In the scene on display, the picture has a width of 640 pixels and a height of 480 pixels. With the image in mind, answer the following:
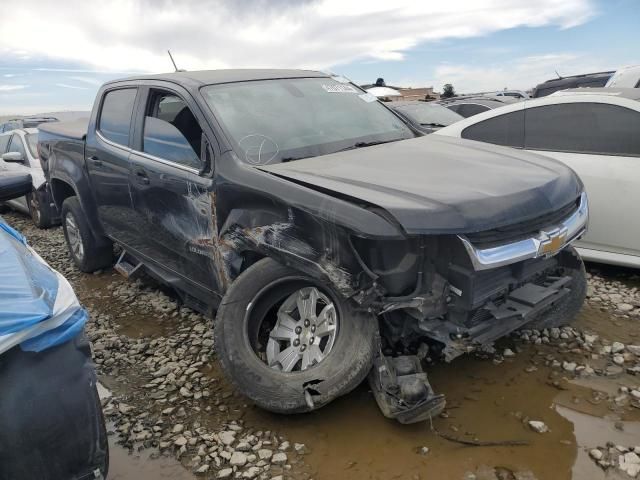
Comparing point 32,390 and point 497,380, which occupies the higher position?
point 32,390

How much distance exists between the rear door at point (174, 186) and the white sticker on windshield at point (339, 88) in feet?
3.62

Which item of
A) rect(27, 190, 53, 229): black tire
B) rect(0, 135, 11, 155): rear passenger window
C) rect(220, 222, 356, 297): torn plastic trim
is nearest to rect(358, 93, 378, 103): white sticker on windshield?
rect(220, 222, 356, 297): torn plastic trim

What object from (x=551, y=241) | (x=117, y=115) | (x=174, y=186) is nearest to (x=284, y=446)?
(x=551, y=241)

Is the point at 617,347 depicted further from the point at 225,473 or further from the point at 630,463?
the point at 225,473

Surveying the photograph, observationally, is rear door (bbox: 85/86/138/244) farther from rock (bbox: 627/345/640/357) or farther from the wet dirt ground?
rock (bbox: 627/345/640/357)

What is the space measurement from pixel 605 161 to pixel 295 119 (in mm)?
2605

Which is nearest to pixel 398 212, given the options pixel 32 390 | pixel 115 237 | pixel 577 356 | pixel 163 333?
pixel 32 390

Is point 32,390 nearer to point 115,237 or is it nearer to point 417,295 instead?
point 417,295

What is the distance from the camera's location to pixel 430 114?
823 centimetres

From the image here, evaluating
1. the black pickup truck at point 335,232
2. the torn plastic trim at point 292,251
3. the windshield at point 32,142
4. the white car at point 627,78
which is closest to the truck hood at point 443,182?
the black pickup truck at point 335,232

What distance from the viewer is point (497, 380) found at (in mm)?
3080

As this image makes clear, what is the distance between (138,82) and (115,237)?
1.45 m

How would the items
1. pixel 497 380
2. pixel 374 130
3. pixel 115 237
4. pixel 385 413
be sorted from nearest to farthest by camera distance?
pixel 385 413 → pixel 497 380 → pixel 374 130 → pixel 115 237

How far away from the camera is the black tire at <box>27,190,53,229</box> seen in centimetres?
784
